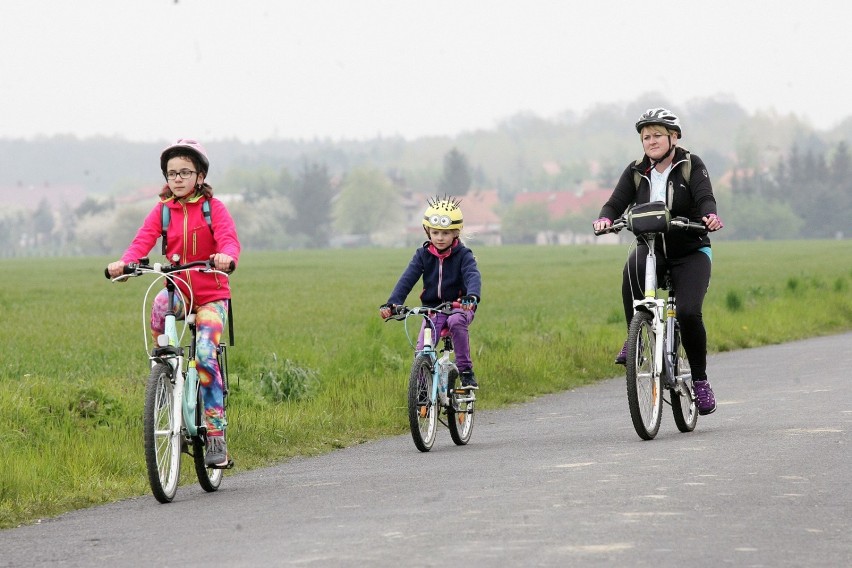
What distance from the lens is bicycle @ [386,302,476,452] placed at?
9.95 metres

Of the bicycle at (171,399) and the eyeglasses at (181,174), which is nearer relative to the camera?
the bicycle at (171,399)

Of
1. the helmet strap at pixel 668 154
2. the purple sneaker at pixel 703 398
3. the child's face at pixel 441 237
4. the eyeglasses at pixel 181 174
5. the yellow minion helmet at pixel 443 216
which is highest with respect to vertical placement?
the helmet strap at pixel 668 154

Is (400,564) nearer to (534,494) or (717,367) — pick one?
(534,494)

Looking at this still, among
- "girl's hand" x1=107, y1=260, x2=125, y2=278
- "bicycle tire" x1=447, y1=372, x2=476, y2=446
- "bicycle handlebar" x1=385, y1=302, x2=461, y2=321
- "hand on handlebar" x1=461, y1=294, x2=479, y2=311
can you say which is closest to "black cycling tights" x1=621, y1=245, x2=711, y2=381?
"hand on handlebar" x1=461, y1=294, x2=479, y2=311

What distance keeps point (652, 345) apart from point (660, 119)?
4.98 ft

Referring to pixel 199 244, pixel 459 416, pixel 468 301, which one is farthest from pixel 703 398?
pixel 199 244

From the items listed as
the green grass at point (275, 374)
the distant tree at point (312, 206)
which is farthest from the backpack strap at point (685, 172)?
the distant tree at point (312, 206)

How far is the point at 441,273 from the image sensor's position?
10.4 m

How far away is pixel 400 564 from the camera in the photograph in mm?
5738

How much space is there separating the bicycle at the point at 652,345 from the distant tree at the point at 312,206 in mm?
175091

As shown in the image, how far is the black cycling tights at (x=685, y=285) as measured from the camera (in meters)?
10.3

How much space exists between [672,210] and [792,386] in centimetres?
414

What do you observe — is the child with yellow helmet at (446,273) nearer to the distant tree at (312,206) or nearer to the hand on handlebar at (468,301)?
the hand on handlebar at (468,301)

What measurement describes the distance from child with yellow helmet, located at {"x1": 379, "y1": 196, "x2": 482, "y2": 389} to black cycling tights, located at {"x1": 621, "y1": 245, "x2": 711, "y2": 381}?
1062 mm
